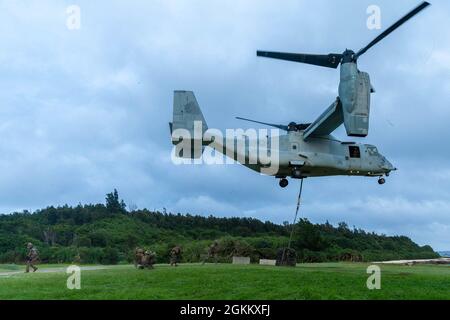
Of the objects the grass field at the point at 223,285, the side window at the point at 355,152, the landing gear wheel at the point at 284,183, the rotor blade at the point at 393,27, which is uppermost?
the rotor blade at the point at 393,27

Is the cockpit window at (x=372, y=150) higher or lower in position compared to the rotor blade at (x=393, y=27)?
lower

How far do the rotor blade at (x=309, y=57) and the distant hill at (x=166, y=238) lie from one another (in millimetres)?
10137

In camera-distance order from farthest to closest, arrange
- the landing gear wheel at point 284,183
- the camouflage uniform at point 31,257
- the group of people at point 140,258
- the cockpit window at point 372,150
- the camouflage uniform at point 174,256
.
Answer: the cockpit window at point 372,150 → the landing gear wheel at point 284,183 → the camouflage uniform at point 174,256 → the camouflage uniform at point 31,257 → the group of people at point 140,258

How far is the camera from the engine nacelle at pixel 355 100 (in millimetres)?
23984

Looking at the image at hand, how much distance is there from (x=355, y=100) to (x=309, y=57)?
13.4 feet

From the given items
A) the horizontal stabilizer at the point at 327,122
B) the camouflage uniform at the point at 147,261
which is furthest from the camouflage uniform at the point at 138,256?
the horizontal stabilizer at the point at 327,122

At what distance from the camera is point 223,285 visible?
20.3 meters

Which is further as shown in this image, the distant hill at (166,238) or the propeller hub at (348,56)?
the distant hill at (166,238)

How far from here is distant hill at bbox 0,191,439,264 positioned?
3134cm

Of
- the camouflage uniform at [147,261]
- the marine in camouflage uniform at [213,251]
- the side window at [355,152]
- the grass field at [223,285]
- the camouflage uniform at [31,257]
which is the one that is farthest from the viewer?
the side window at [355,152]

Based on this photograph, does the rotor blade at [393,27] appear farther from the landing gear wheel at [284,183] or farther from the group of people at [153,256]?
the group of people at [153,256]
